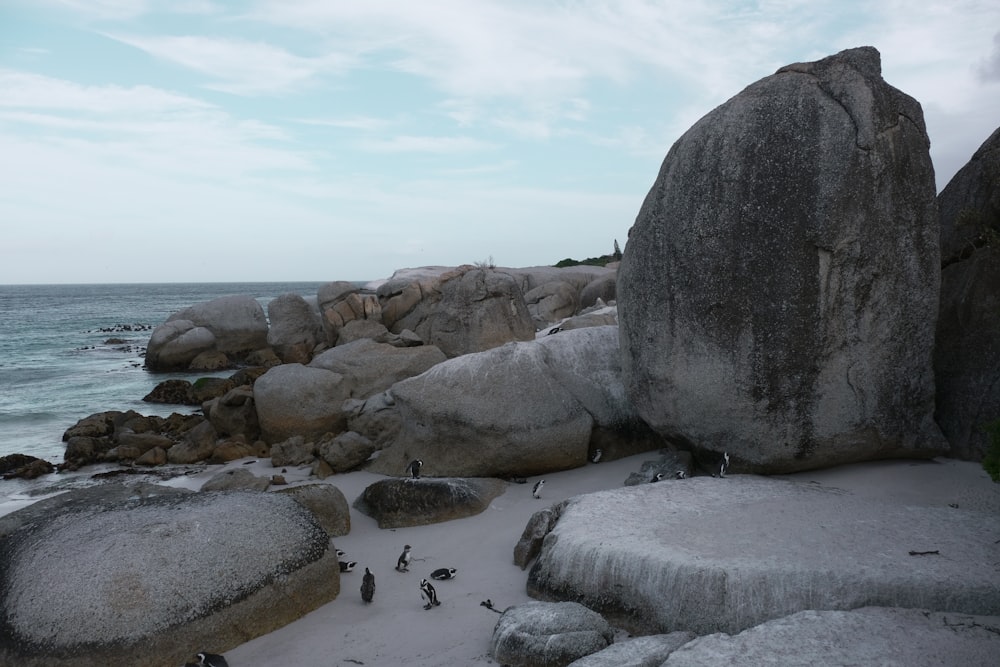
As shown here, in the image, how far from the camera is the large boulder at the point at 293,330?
26828 mm

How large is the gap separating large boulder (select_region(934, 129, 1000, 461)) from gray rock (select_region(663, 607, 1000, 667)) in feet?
11.7

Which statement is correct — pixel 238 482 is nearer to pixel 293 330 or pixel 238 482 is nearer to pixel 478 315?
pixel 478 315

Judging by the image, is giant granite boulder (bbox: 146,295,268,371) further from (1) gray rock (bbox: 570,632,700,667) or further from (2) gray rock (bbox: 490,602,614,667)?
(1) gray rock (bbox: 570,632,700,667)

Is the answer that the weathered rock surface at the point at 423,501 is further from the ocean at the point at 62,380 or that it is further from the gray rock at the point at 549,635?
the ocean at the point at 62,380

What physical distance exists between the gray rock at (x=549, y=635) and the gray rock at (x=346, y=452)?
21.1 feet

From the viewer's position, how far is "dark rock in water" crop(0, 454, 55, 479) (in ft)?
46.4

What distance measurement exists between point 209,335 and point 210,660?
24.8m

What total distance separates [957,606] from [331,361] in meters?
11.9

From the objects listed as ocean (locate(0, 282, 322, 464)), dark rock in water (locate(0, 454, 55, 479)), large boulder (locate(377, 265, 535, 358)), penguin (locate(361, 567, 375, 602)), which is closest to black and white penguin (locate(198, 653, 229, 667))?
penguin (locate(361, 567, 375, 602))

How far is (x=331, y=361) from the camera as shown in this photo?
610 inches

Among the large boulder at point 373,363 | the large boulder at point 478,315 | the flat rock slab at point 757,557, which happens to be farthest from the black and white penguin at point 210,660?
the large boulder at point 478,315

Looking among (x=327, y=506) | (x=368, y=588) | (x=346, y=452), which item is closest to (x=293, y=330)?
(x=346, y=452)

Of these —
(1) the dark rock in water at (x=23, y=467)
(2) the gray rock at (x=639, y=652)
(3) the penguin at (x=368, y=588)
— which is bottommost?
(1) the dark rock in water at (x=23, y=467)

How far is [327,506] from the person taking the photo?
946cm
